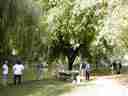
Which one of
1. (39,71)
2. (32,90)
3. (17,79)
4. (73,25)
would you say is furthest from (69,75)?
(32,90)

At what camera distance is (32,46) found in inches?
1013

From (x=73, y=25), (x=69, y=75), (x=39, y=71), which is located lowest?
(x=69, y=75)

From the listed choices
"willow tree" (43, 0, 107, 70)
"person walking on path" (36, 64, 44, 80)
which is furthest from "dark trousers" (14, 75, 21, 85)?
"person walking on path" (36, 64, 44, 80)

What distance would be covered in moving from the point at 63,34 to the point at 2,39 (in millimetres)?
13437

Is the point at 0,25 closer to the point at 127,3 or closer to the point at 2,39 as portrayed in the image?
the point at 2,39

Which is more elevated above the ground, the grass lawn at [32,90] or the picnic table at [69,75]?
the picnic table at [69,75]

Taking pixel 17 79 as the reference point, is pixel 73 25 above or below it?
above

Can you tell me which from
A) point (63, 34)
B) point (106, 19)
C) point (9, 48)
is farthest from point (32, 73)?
point (9, 48)

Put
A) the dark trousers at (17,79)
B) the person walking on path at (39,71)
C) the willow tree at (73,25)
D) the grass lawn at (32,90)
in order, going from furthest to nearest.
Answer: the person walking on path at (39,71), the willow tree at (73,25), the dark trousers at (17,79), the grass lawn at (32,90)

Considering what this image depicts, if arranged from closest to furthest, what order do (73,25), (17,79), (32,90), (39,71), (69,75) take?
(32,90), (17,79), (69,75), (73,25), (39,71)

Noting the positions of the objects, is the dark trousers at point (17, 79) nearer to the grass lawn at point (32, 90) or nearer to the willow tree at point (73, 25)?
the grass lawn at point (32, 90)

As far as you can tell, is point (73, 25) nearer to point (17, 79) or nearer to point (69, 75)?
point (69, 75)

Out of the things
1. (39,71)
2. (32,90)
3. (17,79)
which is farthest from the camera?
(39,71)

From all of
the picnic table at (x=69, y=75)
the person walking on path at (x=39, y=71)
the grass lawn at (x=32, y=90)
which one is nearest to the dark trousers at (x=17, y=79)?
the grass lawn at (x=32, y=90)
